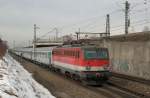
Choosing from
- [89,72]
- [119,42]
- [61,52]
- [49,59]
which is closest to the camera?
[89,72]

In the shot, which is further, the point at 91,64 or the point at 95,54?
the point at 95,54

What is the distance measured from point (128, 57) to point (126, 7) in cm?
1298

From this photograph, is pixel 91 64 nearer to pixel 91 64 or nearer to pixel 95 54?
pixel 91 64

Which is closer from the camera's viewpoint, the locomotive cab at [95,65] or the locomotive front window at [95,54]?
the locomotive cab at [95,65]

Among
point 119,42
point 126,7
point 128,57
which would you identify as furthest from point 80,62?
point 126,7

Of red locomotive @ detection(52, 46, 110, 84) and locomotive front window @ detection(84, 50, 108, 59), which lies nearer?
red locomotive @ detection(52, 46, 110, 84)

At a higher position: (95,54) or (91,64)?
(95,54)

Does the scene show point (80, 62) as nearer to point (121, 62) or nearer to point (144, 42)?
point (144, 42)

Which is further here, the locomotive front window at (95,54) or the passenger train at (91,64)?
the locomotive front window at (95,54)

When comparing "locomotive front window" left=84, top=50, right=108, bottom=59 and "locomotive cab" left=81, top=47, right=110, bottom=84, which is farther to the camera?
"locomotive front window" left=84, top=50, right=108, bottom=59

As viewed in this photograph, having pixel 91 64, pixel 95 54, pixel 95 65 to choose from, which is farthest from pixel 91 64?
pixel 95 54

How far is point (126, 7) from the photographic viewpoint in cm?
4681

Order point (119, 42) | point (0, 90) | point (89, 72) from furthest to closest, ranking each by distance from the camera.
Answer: point (119, 42) < point (89, 72) < point (0, 90)

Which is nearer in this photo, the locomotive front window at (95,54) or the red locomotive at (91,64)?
the red locomotive at (91,64)
